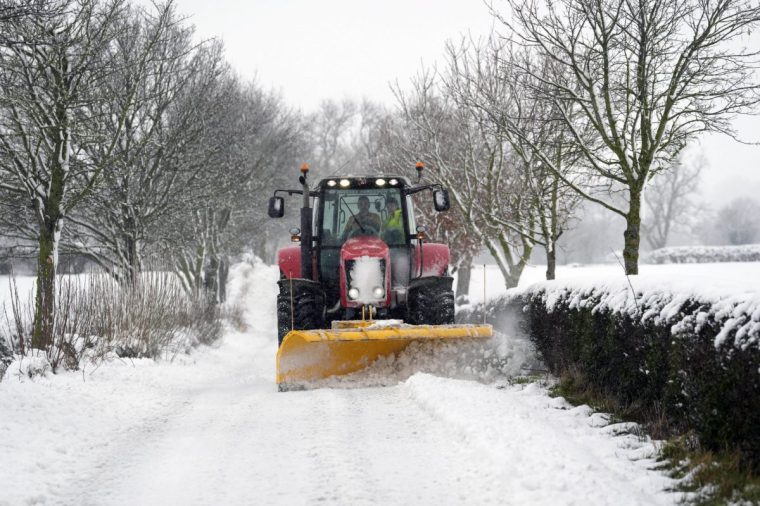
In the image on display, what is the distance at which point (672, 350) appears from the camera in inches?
183

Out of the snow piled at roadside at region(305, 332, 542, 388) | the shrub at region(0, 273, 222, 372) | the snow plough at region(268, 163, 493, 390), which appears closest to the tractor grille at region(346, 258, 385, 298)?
the snow plough at region(268, 163, 493, 390)

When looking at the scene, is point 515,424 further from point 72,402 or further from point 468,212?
point 468,212

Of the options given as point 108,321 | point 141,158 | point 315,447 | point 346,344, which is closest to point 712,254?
point 141,158

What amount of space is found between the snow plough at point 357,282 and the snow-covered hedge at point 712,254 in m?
31.1

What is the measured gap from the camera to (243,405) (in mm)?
6762

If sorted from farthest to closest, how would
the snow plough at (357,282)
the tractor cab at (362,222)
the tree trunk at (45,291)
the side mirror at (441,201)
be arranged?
the tractor cab at (362,222)
the side mirror at (441,201)
the tree trunk at (45,291)
the snow plough at (357,282)

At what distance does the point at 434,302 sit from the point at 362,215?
5.14 ft

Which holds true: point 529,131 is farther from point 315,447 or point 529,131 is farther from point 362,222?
point 315,447

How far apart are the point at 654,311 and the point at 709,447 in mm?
1132

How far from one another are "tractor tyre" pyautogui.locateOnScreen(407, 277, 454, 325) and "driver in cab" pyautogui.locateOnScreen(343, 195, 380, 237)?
101 cm

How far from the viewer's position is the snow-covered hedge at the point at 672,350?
151 inches

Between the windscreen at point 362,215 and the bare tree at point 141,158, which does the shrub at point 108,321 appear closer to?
the bare tree at point 141,158

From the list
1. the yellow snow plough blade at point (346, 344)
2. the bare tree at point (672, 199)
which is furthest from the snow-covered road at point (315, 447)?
the bare tree at point (672, 199)

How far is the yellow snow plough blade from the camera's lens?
714 centimetres
